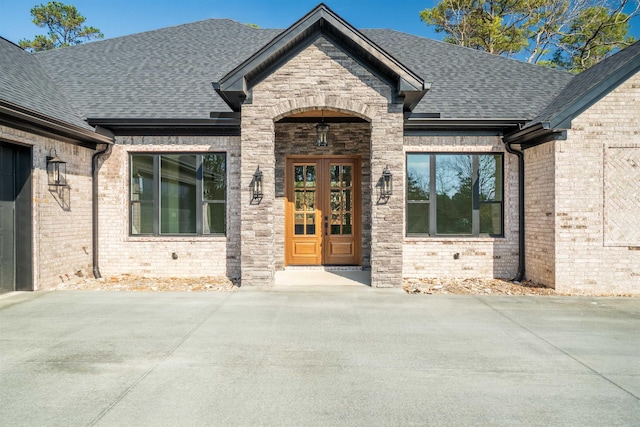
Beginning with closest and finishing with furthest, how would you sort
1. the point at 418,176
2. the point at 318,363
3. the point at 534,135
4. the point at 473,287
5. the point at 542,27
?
the point at 318,363, the point at 534,135, the point at 473,287, the point at 418,176, the point at 542,27

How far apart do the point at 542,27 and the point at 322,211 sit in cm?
1879

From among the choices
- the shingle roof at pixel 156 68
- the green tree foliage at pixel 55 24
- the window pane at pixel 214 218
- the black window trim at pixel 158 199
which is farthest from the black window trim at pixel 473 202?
the green tree foliage at pixel 55 24

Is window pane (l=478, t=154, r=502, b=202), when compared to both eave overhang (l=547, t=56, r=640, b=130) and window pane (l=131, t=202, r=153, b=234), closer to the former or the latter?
eave overhang (l=547, t=56, r=640, b=130)

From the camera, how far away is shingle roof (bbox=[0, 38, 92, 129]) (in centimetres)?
741

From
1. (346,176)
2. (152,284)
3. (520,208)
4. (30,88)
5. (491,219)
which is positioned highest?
(30,88)

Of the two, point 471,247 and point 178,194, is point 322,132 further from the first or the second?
point 471,247

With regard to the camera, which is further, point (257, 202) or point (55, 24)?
point (55, 24)

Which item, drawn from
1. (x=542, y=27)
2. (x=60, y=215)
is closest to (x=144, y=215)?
(x=60, y=215)

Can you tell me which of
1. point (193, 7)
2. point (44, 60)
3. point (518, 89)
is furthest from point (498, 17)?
point (44, 60)

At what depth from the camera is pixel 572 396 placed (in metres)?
3.42

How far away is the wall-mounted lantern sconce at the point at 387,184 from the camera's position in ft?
24.5

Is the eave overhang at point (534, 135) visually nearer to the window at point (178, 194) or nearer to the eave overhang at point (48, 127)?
the window at point (178, 194)

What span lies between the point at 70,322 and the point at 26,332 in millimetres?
535

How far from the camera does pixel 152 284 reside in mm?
8188
